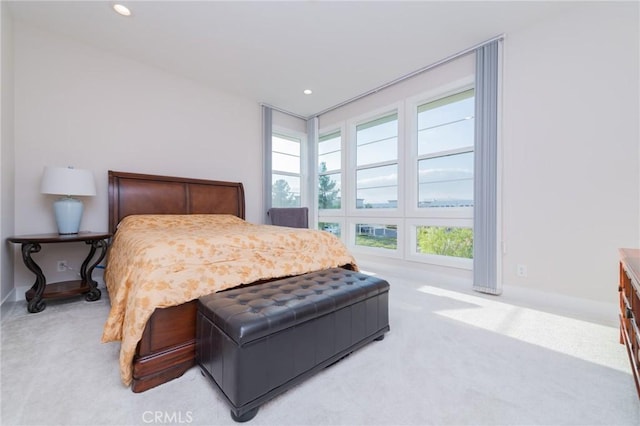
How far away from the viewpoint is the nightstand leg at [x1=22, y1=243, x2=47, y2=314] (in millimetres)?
2225

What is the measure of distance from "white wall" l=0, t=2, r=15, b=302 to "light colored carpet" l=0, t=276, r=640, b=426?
0.63m

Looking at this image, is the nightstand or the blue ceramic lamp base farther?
the blue ceramic lamp base

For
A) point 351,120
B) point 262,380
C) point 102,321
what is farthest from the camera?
point 351,120

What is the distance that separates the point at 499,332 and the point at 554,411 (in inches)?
31.3

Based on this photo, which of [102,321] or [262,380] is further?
[102,321]

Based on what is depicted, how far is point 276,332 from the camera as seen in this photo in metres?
1.21

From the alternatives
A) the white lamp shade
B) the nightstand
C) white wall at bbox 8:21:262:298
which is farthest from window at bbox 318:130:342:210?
the white lamp shade

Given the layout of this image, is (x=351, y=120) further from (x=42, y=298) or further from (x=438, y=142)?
(x=42, y=298)

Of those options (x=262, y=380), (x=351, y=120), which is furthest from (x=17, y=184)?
(x=351, y=120)

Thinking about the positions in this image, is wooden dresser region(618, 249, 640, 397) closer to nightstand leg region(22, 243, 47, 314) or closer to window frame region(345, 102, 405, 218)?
window frame region(345, 102, 405, 218)

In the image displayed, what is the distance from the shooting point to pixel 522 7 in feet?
7.81

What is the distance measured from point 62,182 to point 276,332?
8.63 ft

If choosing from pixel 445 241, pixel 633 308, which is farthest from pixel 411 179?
pixel 633 308

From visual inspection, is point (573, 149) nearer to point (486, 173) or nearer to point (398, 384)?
point (486, 173)
